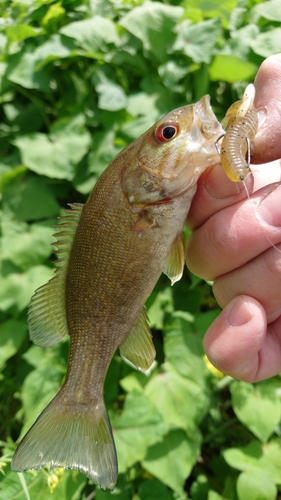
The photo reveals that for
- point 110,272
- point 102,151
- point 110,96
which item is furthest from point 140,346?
point 110,96

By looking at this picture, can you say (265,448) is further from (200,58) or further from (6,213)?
(200,58)

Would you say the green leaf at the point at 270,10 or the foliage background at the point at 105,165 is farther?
the green leaf at the point at 270,10

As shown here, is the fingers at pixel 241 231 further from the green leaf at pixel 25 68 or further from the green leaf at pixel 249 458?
the green leaf at pixel 25 68

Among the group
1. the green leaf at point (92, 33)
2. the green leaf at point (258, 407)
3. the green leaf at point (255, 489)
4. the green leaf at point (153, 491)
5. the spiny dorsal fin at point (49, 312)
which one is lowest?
the green leaf at point (153, 491)

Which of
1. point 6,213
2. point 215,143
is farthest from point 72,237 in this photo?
point 6,213

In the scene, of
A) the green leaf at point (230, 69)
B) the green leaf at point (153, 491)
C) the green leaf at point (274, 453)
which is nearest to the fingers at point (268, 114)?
the green leaf at point (230, 69)

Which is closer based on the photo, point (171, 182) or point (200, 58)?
point (171, 182)
